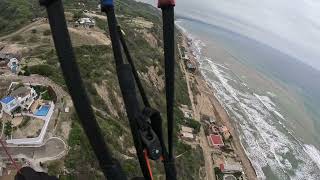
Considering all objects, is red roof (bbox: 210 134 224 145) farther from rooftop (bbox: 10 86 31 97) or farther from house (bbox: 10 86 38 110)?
rooftop (bbox: 10 86 31 97)

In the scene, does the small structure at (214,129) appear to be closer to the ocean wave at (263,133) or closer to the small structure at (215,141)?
the small structure at (215,141)

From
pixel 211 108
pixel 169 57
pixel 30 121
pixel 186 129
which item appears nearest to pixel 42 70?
pixel 30 121

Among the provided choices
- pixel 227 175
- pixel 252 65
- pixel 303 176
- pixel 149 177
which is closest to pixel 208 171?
pixel 227 175

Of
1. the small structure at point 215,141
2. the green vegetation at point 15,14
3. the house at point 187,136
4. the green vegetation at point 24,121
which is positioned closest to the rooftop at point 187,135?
the house at point 187,136

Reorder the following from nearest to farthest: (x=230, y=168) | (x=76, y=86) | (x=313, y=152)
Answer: (x=76, y=86) → (x=230, y=168) → (x=313, y=152)

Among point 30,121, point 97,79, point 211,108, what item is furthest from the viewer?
point 211,108

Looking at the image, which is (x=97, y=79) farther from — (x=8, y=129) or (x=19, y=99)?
(x=8, y=129)
